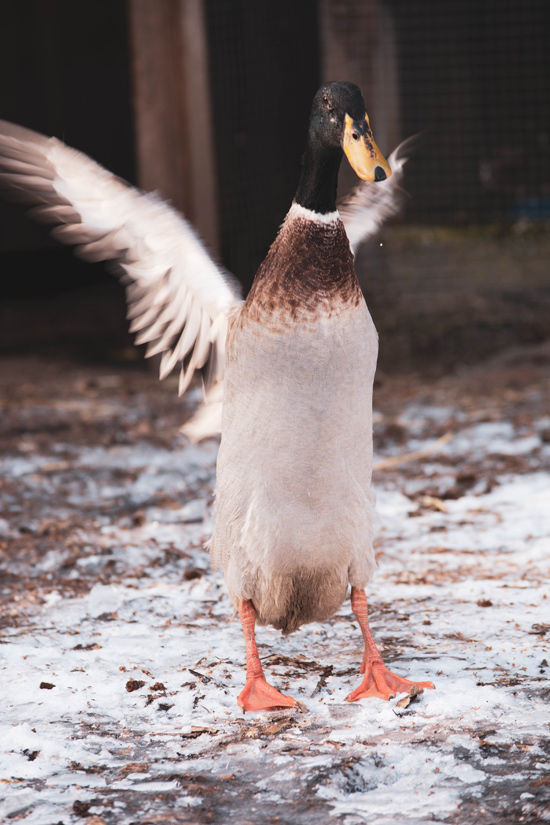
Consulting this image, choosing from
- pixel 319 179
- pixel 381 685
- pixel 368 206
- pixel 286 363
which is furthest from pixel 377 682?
pixel 368 206

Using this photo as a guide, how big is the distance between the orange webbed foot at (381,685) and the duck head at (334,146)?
120cm

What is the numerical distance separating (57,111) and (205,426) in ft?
26.6

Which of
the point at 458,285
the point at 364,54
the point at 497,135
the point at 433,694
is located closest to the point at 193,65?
the point at 364,54

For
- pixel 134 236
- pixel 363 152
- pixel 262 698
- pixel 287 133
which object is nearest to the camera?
pixel 363 152

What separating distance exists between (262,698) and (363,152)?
1.39 meters

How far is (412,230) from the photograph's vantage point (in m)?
8.72

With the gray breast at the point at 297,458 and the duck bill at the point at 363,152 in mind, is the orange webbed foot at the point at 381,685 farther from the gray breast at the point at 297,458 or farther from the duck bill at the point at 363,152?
the duck bill at the point at 363,152

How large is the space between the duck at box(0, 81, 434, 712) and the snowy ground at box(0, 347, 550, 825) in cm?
16

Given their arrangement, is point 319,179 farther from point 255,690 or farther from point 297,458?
point 255,690

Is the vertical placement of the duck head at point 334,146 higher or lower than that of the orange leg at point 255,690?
higher

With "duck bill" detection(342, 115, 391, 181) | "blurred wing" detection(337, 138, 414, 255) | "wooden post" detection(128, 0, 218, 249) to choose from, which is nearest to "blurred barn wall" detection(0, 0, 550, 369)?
"wooden post" detection(128, 0, 218, 249)

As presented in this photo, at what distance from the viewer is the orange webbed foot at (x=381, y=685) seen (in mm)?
2439

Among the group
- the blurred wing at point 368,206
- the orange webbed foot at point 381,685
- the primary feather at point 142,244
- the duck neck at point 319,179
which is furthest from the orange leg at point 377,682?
the blurred wing at point 368,206

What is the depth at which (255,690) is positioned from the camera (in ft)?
8.08
